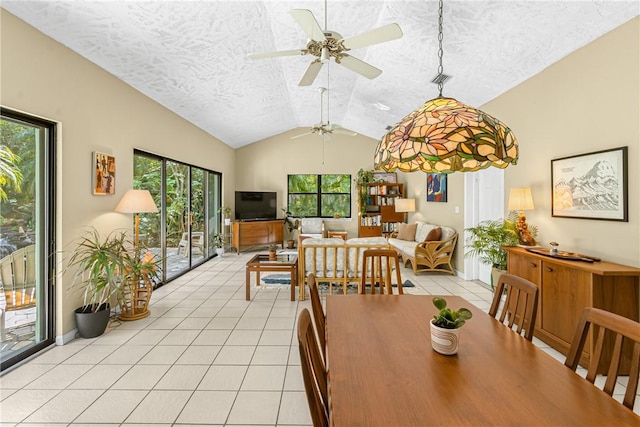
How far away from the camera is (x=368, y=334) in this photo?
4.89ft

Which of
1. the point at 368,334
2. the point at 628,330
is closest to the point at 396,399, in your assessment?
the point at 368,334

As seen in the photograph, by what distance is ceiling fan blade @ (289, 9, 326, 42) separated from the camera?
1923 mm

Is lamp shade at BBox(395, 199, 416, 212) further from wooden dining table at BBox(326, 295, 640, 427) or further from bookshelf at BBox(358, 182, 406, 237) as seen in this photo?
wooden dining table at BBox(326, 295, 640, 427)

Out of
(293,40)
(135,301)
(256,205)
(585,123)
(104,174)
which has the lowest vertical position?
(135,301)

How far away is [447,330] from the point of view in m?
1.28

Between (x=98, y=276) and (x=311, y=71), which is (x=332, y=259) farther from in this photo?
(x=98, y=276)

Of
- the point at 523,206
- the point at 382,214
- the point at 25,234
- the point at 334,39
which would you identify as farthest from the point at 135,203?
the point at 382,214

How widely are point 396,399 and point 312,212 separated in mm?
7659

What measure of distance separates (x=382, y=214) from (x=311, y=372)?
279 inches

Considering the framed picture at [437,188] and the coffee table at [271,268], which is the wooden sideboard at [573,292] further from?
the framed picture at [437,188]

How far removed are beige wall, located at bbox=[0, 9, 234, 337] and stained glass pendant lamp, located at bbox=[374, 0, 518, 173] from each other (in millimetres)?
2933

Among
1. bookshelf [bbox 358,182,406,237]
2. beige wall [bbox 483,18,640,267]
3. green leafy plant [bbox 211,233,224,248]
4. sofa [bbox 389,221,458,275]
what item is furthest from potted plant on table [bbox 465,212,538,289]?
green leafy plant [bbox 211,233,224,248]

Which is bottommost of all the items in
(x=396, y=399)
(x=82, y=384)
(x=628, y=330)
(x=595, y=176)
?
(x=82, y=384)

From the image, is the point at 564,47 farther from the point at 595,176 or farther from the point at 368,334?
the point at 368,334
